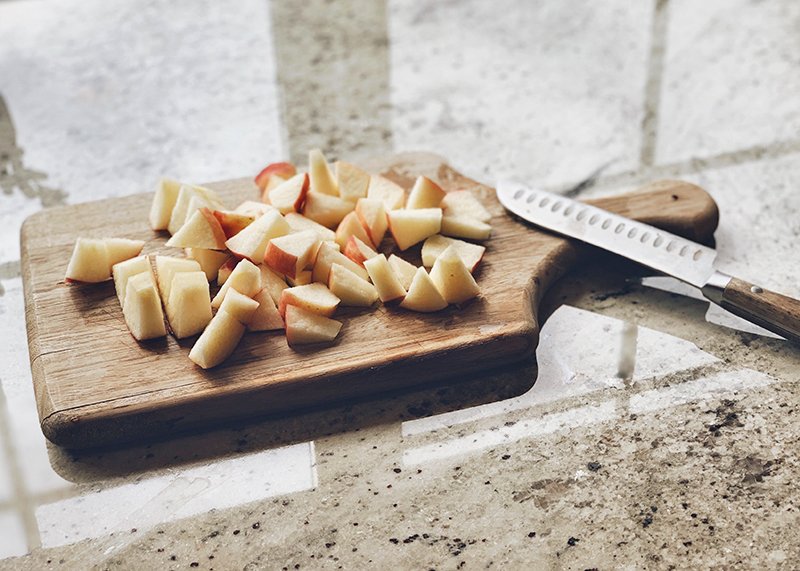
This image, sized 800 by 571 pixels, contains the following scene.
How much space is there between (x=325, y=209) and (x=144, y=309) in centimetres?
33

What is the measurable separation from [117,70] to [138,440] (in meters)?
1.12

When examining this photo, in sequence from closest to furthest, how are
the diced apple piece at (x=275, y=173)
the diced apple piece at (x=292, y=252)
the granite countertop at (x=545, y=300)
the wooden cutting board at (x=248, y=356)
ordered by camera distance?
Answer: the granite countertop at (x=545, y=300) → the wooden cutting board at (x=248, y=356) → the diced apple piece at (x=292, y=252) → the diced apple piece at (x=275, y=173)

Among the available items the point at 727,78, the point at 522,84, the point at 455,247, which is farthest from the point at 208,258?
the point at 727,78

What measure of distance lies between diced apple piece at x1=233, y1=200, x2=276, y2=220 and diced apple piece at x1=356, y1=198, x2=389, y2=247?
133 millimetres

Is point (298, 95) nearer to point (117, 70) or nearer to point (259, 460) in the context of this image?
point (117, 70)

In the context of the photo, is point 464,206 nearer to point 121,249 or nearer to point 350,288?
point 350,288

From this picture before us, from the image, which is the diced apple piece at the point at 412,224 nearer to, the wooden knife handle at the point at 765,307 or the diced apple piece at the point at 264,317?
the diced apple piece at the point at 264,317

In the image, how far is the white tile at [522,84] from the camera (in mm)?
1762

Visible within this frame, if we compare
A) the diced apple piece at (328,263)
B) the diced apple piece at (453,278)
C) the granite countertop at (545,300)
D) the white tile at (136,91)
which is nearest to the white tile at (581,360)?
the granite countertop at (545,300)

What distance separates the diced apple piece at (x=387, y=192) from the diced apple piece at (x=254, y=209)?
0.53 ft

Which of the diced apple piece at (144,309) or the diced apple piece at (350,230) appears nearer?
the diced apple piece at (144,309)

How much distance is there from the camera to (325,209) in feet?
4.71

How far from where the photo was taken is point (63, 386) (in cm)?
120

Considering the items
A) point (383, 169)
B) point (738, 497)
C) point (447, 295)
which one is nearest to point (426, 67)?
point (383, 169)
